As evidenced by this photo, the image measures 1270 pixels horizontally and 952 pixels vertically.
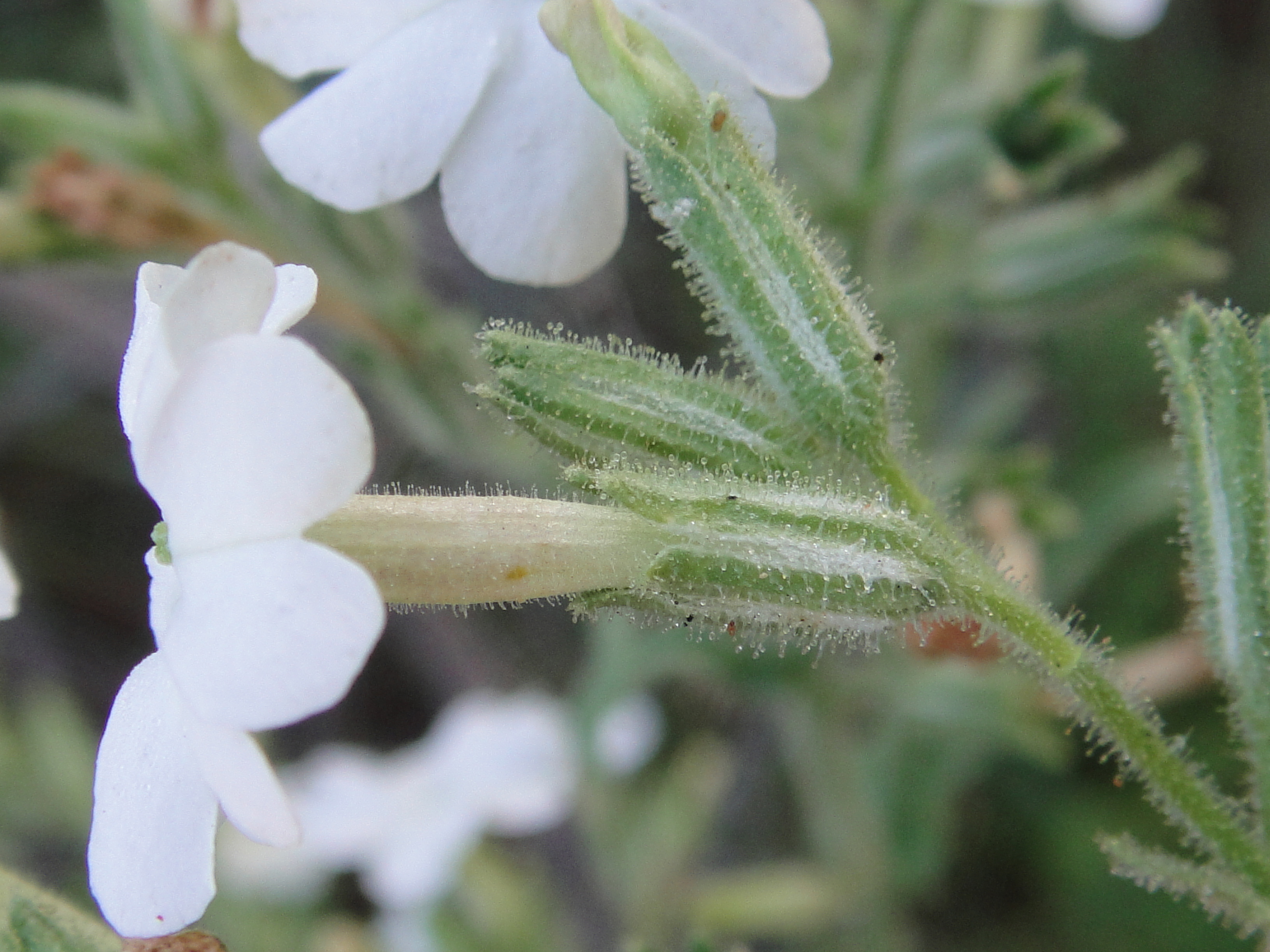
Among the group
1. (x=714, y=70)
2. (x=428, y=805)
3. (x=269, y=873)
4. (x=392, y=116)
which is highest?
(x=714, y=70)

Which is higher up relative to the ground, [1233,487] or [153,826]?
[1233,487]

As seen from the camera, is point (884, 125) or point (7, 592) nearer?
point (7, 592)

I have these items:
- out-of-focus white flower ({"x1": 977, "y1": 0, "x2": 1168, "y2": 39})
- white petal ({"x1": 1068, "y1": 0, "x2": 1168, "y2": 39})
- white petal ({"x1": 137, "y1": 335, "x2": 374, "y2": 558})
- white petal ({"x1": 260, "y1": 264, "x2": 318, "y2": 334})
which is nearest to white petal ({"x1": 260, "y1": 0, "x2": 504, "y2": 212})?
white petal ({"x1": 260, "y1": 264, "x2": 318, "y2": 334})

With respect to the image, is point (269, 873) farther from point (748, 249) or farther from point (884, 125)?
point (748, 249)

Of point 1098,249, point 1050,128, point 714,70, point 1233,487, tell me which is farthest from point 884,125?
point 1233,487

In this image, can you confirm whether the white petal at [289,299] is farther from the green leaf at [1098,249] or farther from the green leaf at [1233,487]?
the green leaf at [1098,249]

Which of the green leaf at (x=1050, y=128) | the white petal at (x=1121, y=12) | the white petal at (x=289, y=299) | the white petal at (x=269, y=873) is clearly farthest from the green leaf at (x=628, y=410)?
the white petal at (x=269, y=873)
